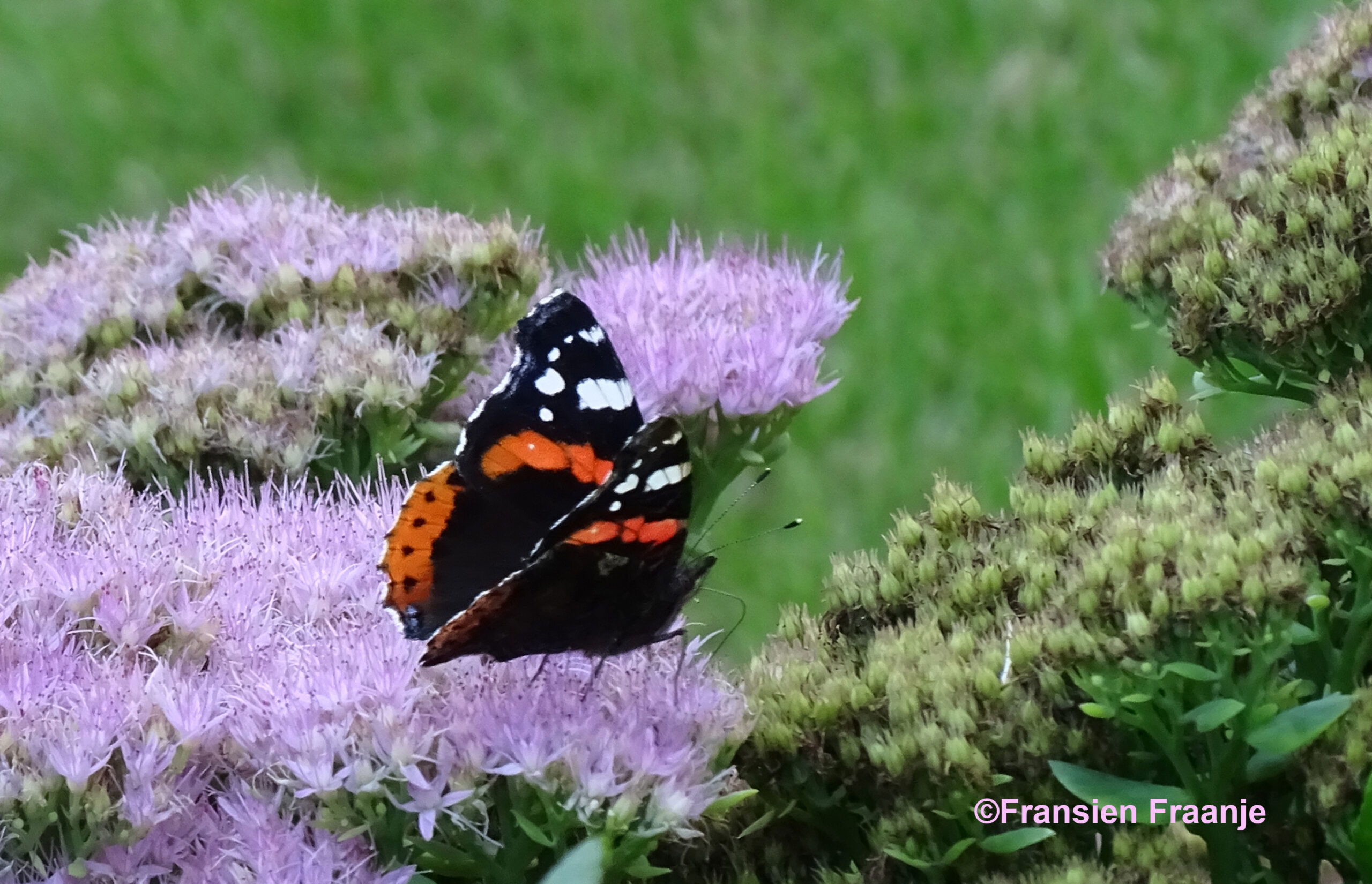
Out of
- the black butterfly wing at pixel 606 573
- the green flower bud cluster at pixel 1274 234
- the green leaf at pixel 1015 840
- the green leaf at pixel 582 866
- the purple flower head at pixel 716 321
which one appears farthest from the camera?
the purple flower head at pixel 716 321

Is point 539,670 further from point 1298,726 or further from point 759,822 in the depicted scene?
point 1298,726

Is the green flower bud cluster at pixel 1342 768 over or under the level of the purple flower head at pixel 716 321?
under

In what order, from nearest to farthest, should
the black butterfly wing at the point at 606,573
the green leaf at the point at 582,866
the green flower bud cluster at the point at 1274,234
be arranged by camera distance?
the green leaf at the point at 582,866, the black butterfly wing at the point at 606,573, the green flower bud cluster at the point at 1274,234

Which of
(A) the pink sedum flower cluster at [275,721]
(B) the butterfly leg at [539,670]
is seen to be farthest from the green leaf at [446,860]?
(B) the butterfly leg at [539,670]

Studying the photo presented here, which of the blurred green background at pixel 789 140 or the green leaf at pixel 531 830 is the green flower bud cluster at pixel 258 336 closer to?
the green leaf at pixel 531 830

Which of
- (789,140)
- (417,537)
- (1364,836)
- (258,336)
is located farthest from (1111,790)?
(789,140)

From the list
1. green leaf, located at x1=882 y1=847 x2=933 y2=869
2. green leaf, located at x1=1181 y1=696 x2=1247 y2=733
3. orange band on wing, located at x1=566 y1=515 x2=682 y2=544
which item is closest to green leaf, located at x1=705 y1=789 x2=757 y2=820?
green leaf, located at x1=882 y1=847 x2=933 y2=869
